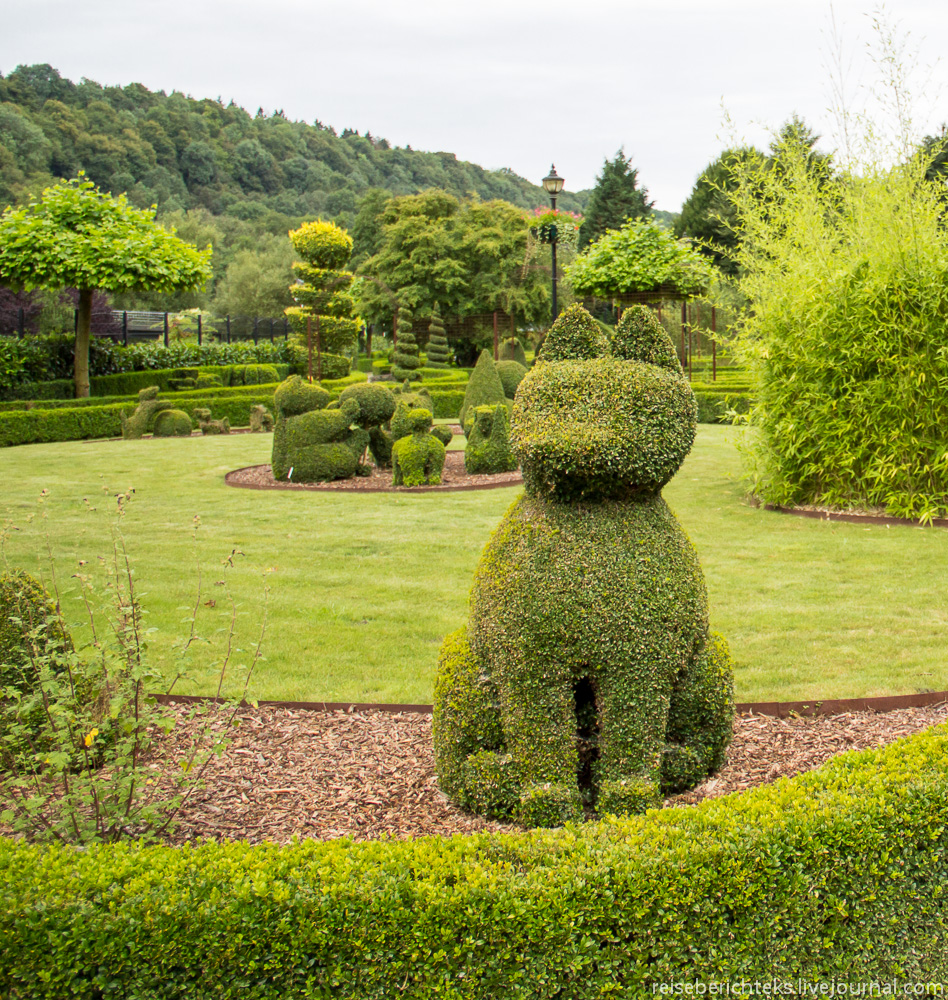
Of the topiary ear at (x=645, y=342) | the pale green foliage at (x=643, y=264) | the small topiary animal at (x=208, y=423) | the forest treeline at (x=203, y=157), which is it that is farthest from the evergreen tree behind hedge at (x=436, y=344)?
the topiary ear at (x=645, y=342)

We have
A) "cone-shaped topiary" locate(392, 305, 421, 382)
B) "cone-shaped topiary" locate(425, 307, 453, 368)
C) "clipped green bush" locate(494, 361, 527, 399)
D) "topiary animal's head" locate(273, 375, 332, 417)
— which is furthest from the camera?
"cone-shaped topiary" locate(425, 307, 453, 368)

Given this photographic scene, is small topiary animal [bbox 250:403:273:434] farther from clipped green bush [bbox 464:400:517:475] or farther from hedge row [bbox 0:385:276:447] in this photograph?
clipped green bush [bbox 464:400:517:475]

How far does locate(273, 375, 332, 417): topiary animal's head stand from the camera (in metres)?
13.2

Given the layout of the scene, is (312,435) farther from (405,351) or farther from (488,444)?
(405,351)

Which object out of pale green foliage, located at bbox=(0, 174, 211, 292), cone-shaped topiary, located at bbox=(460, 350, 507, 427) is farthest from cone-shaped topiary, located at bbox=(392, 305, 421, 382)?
cone-shaped topiary, located at bbox=(460, 350, 507, 427)

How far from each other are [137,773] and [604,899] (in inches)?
74.1

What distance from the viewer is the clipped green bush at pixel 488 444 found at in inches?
555

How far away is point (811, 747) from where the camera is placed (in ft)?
13.8

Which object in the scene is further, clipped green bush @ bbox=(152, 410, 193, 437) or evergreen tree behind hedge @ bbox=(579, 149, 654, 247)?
evergreen tree behind hedge @ bbox=(579, 149, 654, 247)

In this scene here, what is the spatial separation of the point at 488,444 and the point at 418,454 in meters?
1.49

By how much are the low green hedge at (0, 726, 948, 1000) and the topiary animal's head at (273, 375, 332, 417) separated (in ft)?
35.8

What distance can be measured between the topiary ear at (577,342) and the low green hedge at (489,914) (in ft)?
6.18

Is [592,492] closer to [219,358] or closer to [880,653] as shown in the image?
[880,653]

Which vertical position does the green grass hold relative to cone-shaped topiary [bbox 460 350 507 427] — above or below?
below
